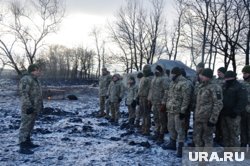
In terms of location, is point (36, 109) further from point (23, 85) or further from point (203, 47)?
point (203, 47)

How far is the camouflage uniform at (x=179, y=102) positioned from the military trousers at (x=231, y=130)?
1051 mm

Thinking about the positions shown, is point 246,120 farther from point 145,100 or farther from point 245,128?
point 145,100

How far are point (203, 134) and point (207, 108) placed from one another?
622 mm

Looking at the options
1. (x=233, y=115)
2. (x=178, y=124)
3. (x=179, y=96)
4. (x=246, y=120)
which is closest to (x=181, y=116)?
(x=178, y=124)

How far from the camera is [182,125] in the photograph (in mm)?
8727

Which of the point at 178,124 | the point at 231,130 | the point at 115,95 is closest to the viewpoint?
the point at 231,130

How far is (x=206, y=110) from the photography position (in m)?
7.54

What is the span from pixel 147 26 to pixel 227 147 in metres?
39.7

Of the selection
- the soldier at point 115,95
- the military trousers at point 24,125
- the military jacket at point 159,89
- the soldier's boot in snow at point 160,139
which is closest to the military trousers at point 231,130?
the soldier's boot in snow at point 160,139

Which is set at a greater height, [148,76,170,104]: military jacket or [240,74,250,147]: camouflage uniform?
[148,76,170,104]: military jacket

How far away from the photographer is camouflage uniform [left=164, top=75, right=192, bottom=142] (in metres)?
8.49

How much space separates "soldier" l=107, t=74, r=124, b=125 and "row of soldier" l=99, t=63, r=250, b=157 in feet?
9.62

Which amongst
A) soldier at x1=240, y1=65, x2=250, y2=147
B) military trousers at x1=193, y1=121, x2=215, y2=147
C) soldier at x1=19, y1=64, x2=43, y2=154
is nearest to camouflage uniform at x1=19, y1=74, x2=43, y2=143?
soldier at x1=19, y1=64, x2=43, y2=154

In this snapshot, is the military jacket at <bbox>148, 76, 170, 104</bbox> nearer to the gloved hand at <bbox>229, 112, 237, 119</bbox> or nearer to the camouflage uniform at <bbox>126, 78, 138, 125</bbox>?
the gloved hand at <bbox>229, 112, 237, 119</bbox>
